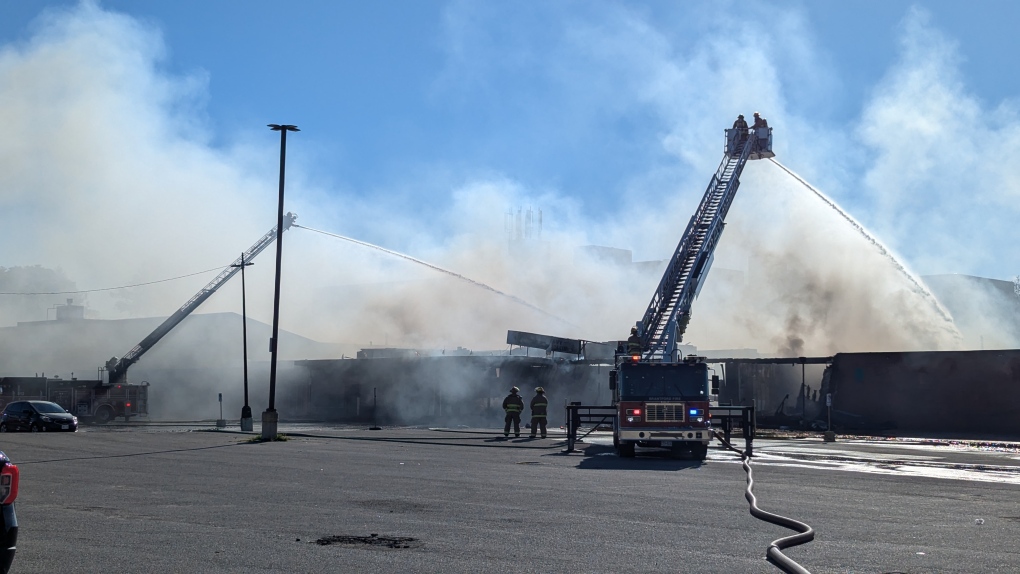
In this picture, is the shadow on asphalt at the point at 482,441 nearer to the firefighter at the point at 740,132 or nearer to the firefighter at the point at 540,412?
the firefighter at the point at 540,412

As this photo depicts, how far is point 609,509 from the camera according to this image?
12.0m

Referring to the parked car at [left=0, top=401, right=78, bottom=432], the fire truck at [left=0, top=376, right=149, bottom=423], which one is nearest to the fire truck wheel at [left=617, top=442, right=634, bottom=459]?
the parked car at [left=0, top=401, right=78, bottom=432]

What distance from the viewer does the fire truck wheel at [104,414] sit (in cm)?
5284

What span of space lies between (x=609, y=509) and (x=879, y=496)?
4271mm

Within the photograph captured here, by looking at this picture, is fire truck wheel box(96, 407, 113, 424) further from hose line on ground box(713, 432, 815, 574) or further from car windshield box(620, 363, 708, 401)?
hose line on ground box(713, 432, 815, 574)

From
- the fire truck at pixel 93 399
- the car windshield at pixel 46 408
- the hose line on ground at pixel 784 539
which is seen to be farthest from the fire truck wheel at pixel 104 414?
the hose line on ground at pixel 784 539

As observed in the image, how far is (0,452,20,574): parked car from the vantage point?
6184 mm

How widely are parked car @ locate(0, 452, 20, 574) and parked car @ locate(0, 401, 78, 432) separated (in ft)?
110

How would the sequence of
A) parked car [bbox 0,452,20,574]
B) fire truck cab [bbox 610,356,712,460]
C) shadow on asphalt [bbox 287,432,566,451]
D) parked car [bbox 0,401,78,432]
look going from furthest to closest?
1. parked car [bbox 0,401,78,432]
2. shadow on asphalt [bbox 287,432,566,451]
3. fire truck cab [bbox 610,356,712,460]
4. parked car [bbox 0,452,20,574]

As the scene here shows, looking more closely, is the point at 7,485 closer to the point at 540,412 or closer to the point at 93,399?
the point at 540,412

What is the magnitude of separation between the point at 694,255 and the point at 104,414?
3363 cm

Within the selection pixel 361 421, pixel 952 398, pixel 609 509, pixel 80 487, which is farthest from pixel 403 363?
pixel 609 509

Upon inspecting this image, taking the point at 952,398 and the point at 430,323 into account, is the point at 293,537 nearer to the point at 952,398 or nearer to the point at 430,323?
the point at 952,398

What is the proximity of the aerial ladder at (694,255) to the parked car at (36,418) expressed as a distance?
21.9 m
